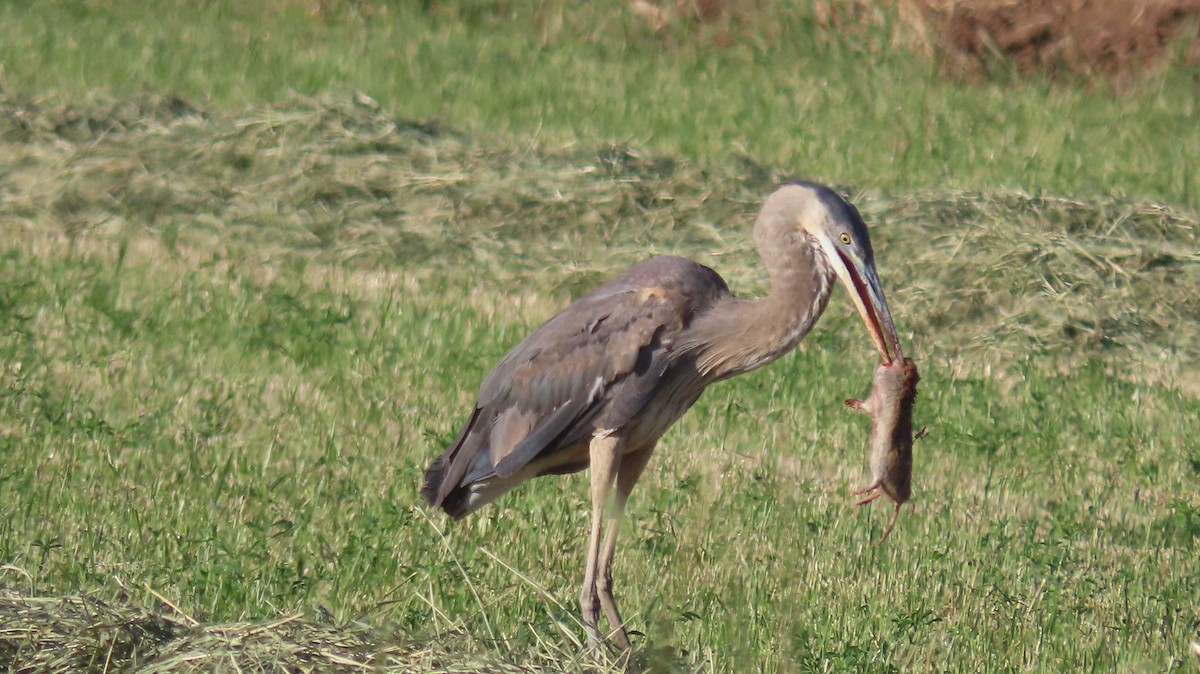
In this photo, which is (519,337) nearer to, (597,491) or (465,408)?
(465,408)

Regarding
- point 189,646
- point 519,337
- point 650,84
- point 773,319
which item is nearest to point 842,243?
point 773,319

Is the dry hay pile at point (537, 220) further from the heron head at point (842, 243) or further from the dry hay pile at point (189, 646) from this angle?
the dry hay pile at point (189, 646)

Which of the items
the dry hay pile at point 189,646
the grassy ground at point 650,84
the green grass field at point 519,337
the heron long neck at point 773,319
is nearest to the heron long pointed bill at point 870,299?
the heron long neck at point 773,319

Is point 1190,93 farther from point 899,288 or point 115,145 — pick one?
point 115,145

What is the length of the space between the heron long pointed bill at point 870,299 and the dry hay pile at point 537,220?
4.04 metres

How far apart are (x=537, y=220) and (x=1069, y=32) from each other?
294 inches

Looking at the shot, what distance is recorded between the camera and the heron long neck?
4.83m

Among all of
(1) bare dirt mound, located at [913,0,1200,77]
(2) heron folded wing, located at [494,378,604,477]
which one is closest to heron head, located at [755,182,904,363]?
(2) heron folded wing, located at [494,378,604,477]

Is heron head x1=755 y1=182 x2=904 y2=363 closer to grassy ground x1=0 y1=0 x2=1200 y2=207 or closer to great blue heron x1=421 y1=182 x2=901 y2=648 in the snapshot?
great blue heron x1=421 y1=182 x2=901 y2=648

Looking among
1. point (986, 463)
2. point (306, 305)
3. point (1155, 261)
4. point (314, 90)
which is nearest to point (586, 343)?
point (986, 463)

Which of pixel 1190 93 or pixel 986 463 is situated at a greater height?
pixel 986 463

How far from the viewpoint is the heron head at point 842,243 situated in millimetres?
4680

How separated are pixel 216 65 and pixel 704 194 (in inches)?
213

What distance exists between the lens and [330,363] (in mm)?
7961
